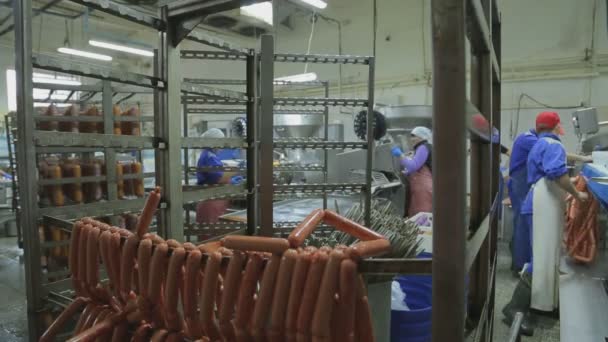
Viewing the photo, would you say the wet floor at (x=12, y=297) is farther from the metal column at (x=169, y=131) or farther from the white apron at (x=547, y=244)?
the white apron at (x=547, y=244)

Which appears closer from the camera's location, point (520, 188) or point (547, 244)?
point (547, 244)

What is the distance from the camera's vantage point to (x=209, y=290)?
782 mm

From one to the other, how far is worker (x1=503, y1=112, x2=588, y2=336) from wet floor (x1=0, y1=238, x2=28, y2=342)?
348 cm

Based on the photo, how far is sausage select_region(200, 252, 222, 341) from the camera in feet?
2.55

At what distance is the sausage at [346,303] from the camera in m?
0.65

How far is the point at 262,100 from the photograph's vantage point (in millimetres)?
1910

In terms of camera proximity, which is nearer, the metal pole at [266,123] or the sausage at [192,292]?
the sausage at [192,292]

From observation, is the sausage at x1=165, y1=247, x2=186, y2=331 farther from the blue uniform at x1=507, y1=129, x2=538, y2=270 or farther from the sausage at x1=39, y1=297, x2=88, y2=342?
the blue uniform at x1=507, y1=129, x2=538, y2=270

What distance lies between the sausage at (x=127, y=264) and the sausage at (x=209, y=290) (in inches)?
9.2

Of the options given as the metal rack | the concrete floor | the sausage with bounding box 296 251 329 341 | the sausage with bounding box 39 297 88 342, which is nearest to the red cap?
the concrete floor

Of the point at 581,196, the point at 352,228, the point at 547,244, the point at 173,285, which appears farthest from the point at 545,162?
the point at 173,285

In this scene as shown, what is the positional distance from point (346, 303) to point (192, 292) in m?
0.35

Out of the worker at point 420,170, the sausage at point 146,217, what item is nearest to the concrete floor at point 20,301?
the worker at point 420,170

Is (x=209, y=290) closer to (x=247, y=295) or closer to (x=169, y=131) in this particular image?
(x=247, y=295)
